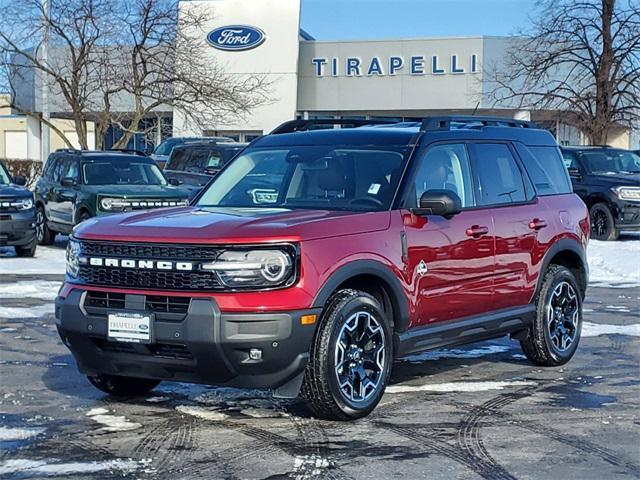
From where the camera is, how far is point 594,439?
6.05 meters

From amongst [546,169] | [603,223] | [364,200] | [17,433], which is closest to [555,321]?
[546,169]

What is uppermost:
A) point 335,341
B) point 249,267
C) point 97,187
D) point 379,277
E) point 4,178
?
point 4,178

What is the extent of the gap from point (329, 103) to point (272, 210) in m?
37.3

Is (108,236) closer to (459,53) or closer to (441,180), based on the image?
(441,180)

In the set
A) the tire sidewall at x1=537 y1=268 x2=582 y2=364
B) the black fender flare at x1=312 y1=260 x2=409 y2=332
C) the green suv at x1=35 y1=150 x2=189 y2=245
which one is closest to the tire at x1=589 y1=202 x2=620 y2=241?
the green suv at x1=35 y1=150 x2=189 y2=245

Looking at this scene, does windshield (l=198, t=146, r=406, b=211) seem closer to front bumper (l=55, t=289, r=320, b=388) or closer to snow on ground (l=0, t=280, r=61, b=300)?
front bumper (l=55, t=289, r=320, b=388)

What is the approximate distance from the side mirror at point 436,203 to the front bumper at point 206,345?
1.28m

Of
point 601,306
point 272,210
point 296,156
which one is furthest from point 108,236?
point 601,306

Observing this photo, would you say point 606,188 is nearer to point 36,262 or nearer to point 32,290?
point 36,262

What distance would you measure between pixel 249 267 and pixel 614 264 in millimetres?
→ 11768

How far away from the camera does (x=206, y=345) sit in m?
5.81

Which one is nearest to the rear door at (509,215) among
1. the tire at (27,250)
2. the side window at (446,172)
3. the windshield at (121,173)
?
the side window at (446,172)

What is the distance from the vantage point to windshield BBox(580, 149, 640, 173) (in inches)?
842

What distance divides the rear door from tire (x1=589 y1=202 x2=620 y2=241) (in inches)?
494
